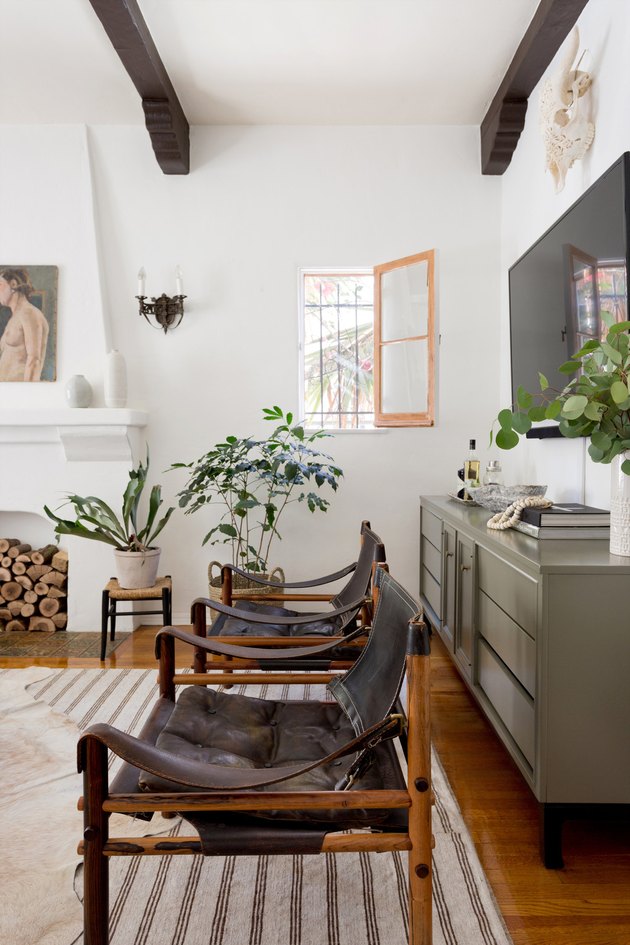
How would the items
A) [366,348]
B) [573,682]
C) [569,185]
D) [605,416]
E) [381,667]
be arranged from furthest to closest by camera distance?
1. [366,348]
2. [569,185]
3. [605,416]
4. [573,682]
5. [381,667]

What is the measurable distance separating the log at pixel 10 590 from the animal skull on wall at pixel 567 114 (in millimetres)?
3745

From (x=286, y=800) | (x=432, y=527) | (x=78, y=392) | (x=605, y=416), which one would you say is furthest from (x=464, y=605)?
(x=78, y=392)

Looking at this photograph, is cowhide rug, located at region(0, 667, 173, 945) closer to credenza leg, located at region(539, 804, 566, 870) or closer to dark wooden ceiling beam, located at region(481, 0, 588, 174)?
credenza leg, located at region(539, 804, 566, 870)

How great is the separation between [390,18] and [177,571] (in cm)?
312

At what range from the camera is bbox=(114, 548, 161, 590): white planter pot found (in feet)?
12.0

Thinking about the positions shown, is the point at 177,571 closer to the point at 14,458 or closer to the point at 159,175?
the point at 14,458

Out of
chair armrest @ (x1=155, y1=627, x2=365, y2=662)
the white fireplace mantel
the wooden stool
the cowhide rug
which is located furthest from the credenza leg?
the white fireplace mantel

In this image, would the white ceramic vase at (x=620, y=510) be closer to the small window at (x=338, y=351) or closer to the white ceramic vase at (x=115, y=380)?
the small window at (x=338, y=351)

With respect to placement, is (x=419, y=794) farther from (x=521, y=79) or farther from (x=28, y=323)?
(x=28, y=323)

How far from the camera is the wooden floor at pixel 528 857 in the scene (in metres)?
1.58

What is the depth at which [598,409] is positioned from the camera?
1.83 m

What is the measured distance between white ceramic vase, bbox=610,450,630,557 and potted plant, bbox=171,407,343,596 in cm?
192

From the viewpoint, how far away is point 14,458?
411cm

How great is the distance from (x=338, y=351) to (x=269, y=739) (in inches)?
116
